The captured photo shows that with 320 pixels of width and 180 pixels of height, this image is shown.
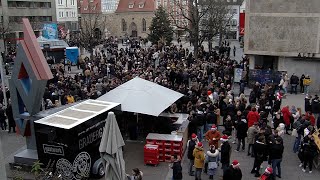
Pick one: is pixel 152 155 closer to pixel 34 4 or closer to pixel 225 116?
pixel 225 116

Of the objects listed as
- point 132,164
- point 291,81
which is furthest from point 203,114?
point 291,81

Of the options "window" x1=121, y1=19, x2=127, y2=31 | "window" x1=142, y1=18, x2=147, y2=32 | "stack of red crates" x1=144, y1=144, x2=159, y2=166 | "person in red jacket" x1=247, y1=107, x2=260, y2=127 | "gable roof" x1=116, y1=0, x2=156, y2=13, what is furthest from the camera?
"window" x1=121, y1=19, x2=127, y2=31

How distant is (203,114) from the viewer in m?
15.6

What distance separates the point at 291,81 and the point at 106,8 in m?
66.0

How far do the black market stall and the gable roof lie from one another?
6886 centimetres

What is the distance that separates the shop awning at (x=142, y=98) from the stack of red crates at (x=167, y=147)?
3.34 ft

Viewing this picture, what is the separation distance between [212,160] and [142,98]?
423 cm

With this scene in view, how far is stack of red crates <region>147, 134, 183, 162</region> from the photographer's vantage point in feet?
46.3

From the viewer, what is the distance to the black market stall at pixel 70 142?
11.9 meters

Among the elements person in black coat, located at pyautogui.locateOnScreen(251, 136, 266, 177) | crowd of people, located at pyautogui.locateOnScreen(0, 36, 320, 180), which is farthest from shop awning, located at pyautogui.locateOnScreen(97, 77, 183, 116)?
person in black coat, located at pyautogui.locateOnScreen(251, 136, 266, 177)

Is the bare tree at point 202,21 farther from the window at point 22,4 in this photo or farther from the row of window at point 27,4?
the window at point 22,4

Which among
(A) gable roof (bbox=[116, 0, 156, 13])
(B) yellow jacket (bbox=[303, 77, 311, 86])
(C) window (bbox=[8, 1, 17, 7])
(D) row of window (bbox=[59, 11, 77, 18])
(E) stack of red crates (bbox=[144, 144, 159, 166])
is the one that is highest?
(A) gable roof (bbox=[116, 0, 156, 13])

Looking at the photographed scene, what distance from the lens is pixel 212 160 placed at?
12477mm

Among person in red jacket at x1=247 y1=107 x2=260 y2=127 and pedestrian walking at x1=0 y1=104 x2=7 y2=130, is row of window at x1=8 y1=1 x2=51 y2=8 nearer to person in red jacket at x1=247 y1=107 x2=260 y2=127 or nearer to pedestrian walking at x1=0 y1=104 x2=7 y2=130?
pedestrian walking at x1=0 y1=104 x2=7 y2=130
